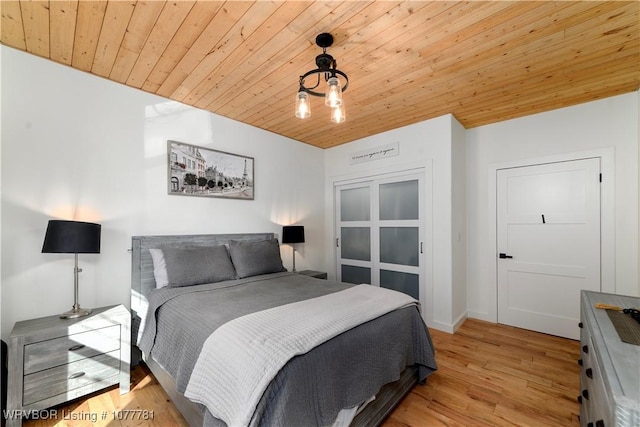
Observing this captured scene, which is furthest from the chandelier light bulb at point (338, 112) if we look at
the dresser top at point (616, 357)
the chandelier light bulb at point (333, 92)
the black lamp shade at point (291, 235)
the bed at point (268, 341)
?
the black lamp shade at point (291, 235)

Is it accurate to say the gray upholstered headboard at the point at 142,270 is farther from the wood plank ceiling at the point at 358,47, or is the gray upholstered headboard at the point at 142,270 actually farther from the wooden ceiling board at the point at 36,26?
the wooden ceiling board at the point at 36,26

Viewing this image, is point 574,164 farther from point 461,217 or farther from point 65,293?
point 65,293

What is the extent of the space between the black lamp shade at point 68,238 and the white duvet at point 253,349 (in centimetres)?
135

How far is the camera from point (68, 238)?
6.37 feet

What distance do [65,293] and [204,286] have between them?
3.50ft

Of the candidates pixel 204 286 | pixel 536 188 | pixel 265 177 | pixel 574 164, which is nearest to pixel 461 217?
pixel 536 188

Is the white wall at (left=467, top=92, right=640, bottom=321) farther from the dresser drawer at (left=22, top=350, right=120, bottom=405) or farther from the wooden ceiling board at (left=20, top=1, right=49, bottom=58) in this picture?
the wooden ceiling board at (left=20, top=1, right=49, bottom=58)

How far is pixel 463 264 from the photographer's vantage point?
3.56 metres

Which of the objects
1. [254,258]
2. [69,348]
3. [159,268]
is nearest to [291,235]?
[254,258]

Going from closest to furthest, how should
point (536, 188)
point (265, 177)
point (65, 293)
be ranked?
point (65, 293)
point (536, 188)
point (265, 177)

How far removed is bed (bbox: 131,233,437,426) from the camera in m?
1.19

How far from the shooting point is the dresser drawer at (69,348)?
1738 mm

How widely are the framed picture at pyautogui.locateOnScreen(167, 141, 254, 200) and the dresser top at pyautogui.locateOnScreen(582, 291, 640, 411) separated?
3262 millimetres

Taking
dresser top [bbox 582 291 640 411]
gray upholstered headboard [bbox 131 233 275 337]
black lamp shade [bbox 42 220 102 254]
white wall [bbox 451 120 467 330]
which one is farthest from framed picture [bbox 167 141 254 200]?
dresser top [bbox 582 291 640 411]
